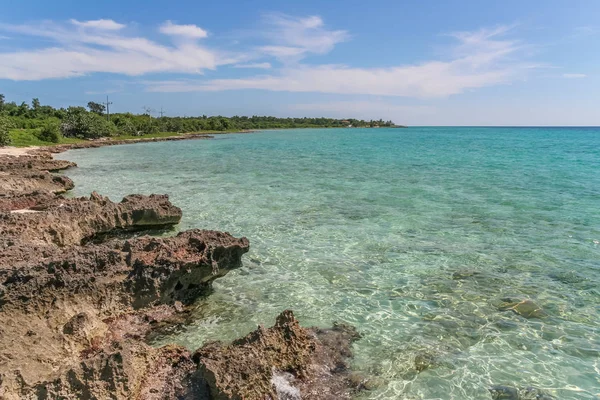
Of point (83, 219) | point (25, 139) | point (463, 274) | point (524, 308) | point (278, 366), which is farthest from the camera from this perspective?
point (25, 139)

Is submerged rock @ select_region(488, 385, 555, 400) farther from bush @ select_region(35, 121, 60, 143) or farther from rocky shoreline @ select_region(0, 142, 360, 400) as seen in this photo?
bush @ select_region(35, 121, 60, 143)

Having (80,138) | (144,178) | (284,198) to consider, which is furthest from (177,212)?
(80,138)

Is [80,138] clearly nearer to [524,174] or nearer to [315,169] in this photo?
[315,169]

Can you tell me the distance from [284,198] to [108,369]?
1551cm

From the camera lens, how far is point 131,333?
717 cm

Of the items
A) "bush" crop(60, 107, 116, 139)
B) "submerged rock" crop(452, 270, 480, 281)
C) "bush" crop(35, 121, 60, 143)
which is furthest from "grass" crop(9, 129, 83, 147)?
"submerged rock" crop(452, 270, 480, 281)

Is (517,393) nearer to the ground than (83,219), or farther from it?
nearer to the ground

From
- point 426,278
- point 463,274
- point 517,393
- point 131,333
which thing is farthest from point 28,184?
point 517,393

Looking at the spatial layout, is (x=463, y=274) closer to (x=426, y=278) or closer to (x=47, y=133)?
(x=426, y=278)

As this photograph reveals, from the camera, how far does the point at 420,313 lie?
827 cm

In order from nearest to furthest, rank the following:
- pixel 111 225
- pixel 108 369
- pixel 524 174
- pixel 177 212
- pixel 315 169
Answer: pixel 108 369, pixel 111 225, pixel 177 212, pixel 524 174, pixel 315 169

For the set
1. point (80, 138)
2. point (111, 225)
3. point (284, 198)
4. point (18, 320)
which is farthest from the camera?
point (80, 138)

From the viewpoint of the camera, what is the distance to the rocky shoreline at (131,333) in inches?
200

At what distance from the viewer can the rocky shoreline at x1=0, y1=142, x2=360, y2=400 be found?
5090 millimetres
